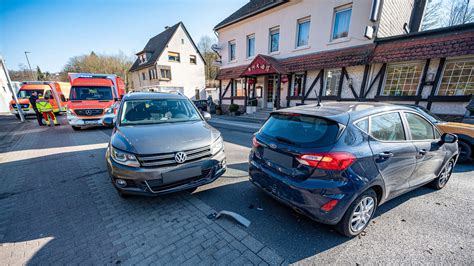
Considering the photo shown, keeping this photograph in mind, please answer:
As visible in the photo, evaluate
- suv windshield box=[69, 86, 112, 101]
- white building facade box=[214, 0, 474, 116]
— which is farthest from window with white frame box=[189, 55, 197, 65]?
suv windshield box=[69, 86, 112, 101]

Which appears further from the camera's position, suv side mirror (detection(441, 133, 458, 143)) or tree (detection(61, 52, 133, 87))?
tree (detection(61, 52, 133, 87))

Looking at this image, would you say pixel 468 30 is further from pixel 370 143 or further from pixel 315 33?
pixel 370 143

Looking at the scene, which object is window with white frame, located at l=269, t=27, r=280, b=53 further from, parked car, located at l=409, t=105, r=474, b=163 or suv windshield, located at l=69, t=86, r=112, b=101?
suv windshield, located at l=69, t=86, r=112, b=101

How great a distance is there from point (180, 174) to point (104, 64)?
4027 centimetres

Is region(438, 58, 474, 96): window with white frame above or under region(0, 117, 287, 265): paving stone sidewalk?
above

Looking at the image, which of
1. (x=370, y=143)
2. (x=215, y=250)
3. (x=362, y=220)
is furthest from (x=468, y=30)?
(x=215, y=250)

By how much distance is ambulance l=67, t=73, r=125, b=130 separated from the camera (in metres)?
8.38

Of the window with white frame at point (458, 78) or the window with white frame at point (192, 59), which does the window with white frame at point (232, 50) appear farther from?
the window with white frame at point (458, 78)

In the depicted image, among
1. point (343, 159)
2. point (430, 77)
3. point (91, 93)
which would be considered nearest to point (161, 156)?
point (343, 159)

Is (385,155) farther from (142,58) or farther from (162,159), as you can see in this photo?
(142,58)

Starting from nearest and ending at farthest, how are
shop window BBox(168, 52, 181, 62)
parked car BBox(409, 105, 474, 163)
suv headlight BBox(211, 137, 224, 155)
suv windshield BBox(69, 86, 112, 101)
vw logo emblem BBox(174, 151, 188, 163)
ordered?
1. vw logo emblem BBox(174, 151, 188, 163)
2. suv headlight BBox(211, 137, 224, 155)
3. parked car BBox(409, 105, 474, 163)
4. suv windshield BBox(69, 86, 112, 101)
5. shop window BBox(168, 52, 181, 62)

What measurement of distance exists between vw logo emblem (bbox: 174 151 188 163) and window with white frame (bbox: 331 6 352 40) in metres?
11.3

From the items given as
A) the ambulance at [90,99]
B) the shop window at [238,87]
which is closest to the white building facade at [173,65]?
the shop window at [238,87]

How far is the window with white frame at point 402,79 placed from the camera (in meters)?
8.26
